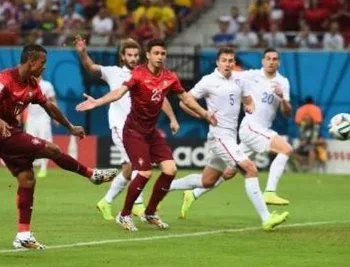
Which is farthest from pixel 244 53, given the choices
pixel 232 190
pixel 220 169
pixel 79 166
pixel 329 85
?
pixel 79 166

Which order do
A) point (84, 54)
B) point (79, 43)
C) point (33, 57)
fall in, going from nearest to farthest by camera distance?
point (33, 57) → point (79, 43) → point (84, 54)

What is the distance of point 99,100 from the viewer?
14812 mm

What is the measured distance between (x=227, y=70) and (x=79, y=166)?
3514mm

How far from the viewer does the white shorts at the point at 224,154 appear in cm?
1681

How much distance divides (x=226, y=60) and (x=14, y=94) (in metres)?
4.14

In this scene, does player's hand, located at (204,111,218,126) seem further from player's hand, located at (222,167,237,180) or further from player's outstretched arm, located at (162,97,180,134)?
player's hand, located at (222,167,237,180)

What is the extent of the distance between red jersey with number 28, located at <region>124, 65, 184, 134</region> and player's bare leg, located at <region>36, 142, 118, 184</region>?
1.65 metres

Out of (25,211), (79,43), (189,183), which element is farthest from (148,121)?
(25,211)

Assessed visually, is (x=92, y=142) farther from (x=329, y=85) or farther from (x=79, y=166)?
(x=79, y=166)

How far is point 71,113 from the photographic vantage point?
33.2 metres

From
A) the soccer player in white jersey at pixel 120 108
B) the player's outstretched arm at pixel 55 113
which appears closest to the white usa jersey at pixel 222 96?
the soccer player in white jersey at pixel 120 108

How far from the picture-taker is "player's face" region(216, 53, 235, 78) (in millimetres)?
17125

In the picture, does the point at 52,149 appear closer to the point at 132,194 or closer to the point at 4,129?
the point at 4,129

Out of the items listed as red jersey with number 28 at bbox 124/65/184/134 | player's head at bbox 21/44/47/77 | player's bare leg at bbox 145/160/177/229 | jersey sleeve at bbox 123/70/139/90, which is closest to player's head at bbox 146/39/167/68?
red jersey with number 28 at bbox 124/65/184/134
